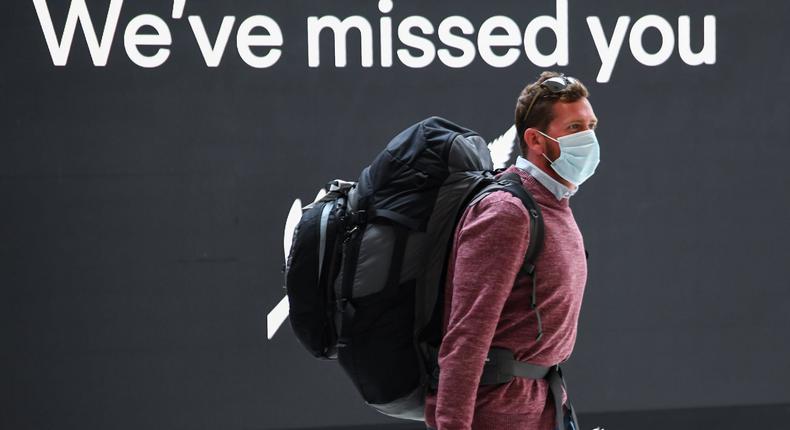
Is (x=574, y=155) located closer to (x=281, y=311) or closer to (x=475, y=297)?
(x=475, y=297)

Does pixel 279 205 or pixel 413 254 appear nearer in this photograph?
pixel 413 254

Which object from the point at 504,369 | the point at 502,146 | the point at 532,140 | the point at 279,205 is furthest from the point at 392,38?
the point at 504,369

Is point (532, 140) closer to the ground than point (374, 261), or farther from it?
farther from it

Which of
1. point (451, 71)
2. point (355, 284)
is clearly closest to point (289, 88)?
point (451, 71)

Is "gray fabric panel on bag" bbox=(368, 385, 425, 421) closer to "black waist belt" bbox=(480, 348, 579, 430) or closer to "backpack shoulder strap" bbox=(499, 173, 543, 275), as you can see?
"black waist belt" bbox=(480, 348, 579, 430)

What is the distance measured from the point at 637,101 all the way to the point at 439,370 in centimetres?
268

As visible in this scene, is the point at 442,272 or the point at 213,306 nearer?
the point at 442,272

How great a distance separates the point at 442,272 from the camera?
1886 mm

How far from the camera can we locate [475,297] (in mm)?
1723

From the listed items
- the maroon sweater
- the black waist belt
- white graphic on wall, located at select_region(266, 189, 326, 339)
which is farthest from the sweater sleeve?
white graphic on wall, located at select_region(266, 189, 326, 339)

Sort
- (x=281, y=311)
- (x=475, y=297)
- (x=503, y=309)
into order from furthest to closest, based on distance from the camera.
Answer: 1. (x=281, y=311)
2. (x=503, y=309)
3. (x=475, y=297)

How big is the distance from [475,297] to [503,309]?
14 cm

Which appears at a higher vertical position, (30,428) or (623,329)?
(623,329)

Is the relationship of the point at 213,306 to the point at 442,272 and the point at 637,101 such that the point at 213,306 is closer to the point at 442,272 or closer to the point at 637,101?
the point at 637,101
